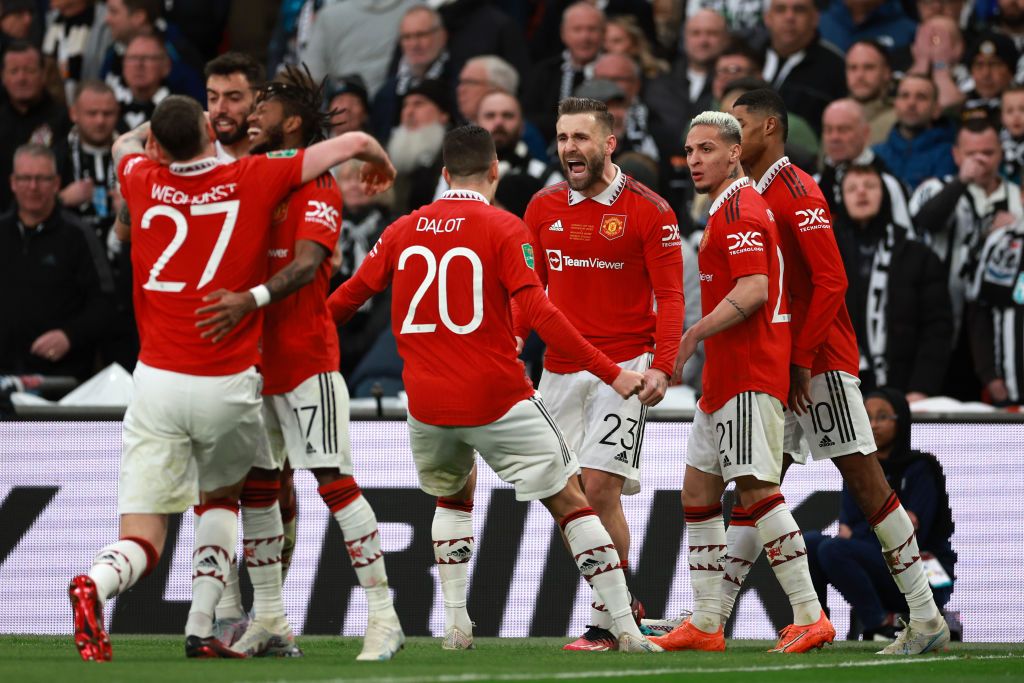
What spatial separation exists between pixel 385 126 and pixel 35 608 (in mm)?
6543

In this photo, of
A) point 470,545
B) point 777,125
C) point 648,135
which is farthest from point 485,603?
point 648,135

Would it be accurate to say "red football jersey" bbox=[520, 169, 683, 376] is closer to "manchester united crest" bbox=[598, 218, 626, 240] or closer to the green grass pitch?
"manchester united crest" bbox=[598, 218, 626, 240]

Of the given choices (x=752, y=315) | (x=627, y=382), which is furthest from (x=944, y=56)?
(x=627, y=382)

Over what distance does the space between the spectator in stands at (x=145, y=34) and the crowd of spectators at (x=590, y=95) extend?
3 centimetres

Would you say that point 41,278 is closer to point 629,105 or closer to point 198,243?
point 629,105

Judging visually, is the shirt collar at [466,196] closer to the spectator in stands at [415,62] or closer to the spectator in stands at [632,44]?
the spectator in stands at [415,62]

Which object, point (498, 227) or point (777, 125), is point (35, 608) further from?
point (777, 125)

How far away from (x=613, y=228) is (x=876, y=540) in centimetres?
280

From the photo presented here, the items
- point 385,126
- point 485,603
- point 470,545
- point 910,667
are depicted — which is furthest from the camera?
point 385,126

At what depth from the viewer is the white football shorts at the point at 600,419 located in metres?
9.26

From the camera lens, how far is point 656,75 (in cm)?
1614

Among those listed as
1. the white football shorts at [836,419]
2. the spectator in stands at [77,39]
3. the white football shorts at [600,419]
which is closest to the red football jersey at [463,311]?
the white football shorts at [600,419]

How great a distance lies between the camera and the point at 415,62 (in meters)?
15.8

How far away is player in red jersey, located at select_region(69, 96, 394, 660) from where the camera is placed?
7805 mm
